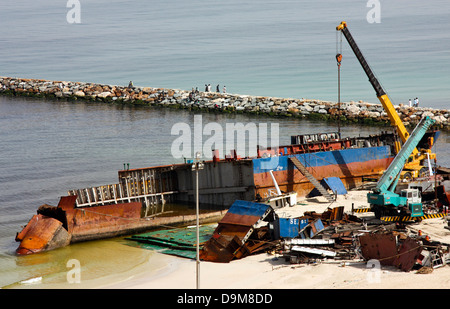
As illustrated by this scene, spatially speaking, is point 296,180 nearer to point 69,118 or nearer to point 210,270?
point 210,270

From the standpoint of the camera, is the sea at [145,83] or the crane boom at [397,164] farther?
the sea at [145,83]

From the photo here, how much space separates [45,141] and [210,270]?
40649mm

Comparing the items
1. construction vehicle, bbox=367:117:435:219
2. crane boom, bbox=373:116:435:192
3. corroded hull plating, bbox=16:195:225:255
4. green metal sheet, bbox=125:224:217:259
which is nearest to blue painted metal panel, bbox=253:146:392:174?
corroded hull plating, bbox=16:195:225:255

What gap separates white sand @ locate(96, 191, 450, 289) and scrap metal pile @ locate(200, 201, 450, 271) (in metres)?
0.45

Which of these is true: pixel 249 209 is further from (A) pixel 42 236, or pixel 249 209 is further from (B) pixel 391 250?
(A) pixel 42 236

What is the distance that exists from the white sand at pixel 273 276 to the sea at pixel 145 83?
1.83 metres

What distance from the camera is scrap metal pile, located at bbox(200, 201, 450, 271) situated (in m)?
25.6

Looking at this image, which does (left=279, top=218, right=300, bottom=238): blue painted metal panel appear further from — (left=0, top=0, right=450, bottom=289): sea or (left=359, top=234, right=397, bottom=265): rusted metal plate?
(left=0, top=0, right=450, bottom=289): sea

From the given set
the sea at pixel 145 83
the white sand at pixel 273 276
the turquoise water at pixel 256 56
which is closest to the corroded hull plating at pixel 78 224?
the sea at pixel 145 83

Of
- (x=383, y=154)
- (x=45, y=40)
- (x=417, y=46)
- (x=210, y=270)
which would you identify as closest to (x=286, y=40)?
(x=417, y=46)

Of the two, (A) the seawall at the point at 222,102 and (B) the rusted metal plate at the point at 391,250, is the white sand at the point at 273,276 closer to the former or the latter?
(B) the rusted metal plate at the point at 391,250

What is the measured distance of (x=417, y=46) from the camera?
139m

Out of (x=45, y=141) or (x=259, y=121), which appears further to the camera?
(x=259, y=121)

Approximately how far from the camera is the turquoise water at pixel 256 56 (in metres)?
99.3
